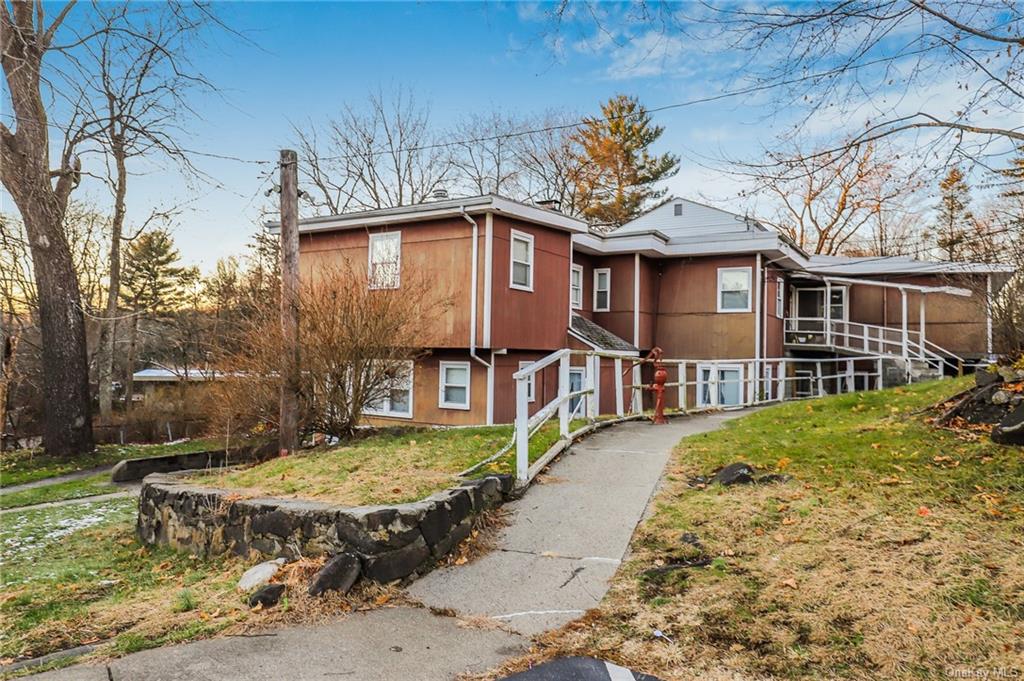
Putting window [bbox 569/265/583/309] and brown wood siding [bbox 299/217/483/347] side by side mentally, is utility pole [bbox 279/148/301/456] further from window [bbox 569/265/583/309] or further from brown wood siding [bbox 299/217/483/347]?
window [bbox 569/265/583/309]

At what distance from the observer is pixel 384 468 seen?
7277 mm

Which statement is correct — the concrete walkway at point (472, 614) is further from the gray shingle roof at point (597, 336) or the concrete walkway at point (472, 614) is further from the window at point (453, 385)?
the gray shingle roof at point (597, 336)

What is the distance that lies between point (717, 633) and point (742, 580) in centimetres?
71

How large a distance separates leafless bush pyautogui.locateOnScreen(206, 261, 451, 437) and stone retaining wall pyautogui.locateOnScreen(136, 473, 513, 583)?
3.03 meters

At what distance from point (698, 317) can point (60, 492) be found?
1634 centimetres

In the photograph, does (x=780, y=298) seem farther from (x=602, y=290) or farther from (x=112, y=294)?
(x=112, y=294)

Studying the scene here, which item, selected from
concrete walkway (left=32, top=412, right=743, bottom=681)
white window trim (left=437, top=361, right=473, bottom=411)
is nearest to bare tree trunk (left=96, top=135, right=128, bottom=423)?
white window trim (left=437, top=361, right=473, bottom=411)

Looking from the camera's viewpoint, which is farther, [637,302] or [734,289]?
[637,302]

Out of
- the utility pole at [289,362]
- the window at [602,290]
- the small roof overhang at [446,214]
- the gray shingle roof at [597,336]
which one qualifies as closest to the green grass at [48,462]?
the utility pole at [289,362]

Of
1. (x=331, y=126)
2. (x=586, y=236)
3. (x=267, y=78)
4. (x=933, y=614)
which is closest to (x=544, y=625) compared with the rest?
(x=933, y=614)

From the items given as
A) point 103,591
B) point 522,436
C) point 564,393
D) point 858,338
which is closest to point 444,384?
point 564,393

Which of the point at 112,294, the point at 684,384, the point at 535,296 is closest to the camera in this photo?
the point at 684,384

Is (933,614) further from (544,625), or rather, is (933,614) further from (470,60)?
(470,60)

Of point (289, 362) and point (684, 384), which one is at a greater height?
point (289, 362)
